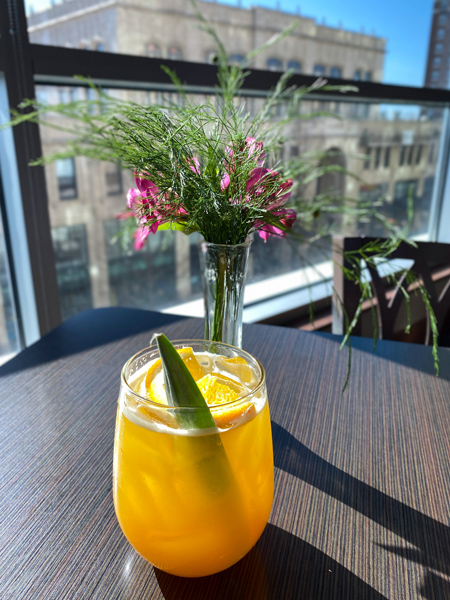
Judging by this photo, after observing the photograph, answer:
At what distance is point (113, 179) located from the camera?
136cm

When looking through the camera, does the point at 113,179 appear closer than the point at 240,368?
No

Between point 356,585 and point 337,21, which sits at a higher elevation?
point 337,21

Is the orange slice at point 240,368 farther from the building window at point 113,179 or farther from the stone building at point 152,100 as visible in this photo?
the building window at point 113,179

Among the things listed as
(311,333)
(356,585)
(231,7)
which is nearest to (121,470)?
(356,585)

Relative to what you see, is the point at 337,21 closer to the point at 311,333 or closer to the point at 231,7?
the point at 231,7

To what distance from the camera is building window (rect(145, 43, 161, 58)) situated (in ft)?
3.94

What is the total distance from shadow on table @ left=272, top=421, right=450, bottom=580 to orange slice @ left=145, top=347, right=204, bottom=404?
0.53 ft

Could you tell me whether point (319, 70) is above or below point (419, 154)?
above

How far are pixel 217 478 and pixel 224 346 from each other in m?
0.11

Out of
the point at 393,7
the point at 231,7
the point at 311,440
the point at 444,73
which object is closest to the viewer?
the point at 311,440

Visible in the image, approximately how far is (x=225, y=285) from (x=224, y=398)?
17cm

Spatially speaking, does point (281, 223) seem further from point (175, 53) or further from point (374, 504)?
point (175, 53)

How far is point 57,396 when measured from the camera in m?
0.58

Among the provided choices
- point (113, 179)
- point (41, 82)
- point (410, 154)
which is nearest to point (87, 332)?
point (41, 82)
